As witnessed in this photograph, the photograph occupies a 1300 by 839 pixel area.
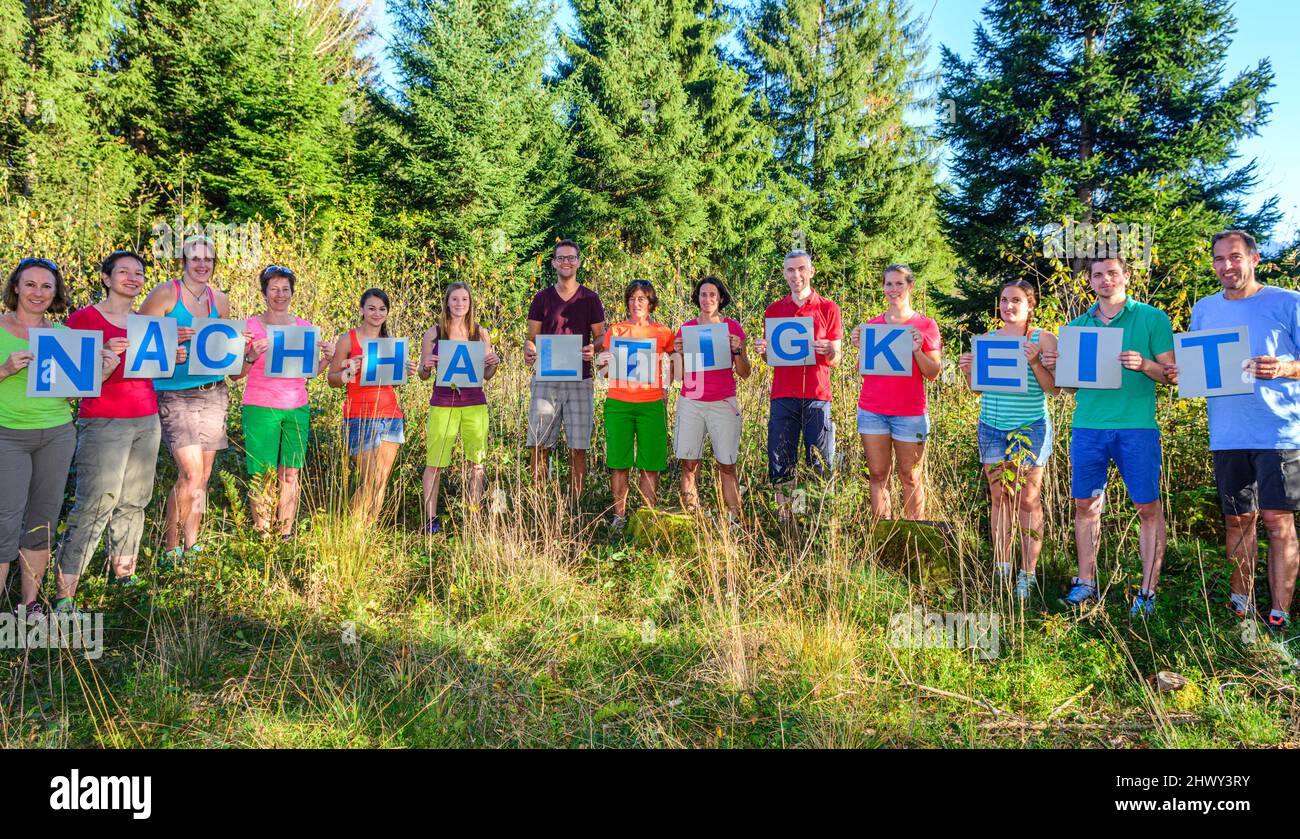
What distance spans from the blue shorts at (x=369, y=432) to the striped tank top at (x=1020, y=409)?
405 cm

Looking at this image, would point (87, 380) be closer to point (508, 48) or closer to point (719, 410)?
point (719, 410)

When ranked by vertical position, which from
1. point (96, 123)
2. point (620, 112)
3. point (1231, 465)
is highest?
point (620, 112)

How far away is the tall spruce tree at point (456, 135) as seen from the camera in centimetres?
1731

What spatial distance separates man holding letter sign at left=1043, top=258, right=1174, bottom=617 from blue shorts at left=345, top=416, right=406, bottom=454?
4363 millimetres

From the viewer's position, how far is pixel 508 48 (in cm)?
1931

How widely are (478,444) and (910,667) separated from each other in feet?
11.0

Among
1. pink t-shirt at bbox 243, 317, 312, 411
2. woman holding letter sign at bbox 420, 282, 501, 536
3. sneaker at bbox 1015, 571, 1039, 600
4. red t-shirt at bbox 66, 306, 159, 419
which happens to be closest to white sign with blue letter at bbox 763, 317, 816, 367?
sneaker at bbox 1015, 571, 1039, 600

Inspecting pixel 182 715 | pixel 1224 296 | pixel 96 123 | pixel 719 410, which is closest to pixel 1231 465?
pixel 1224 296

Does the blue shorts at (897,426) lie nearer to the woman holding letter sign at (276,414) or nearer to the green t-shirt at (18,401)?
the woman holding letter sign at (276,414)

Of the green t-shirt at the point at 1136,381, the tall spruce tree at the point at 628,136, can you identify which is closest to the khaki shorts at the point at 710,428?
→ the green t-shirt at the point at 1136,381

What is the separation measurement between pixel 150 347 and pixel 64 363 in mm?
431

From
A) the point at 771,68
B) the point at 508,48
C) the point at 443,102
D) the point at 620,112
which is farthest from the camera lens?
the point at 771,68

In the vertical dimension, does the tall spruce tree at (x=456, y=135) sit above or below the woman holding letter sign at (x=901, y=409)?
above

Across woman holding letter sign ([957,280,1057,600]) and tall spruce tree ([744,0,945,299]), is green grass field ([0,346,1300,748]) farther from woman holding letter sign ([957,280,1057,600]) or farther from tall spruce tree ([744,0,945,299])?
tall spruce tree ([744,0,945,299])
